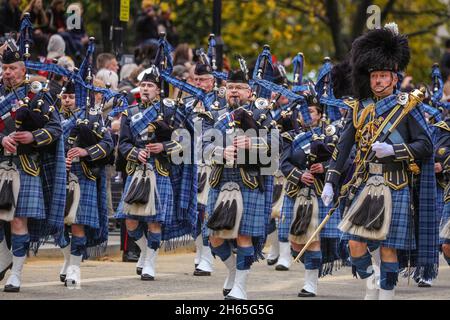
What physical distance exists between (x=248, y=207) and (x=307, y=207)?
53.6 inches

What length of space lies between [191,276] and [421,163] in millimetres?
3718

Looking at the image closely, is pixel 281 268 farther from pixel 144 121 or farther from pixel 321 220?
pixel 144 121

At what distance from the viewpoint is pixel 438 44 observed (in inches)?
1378

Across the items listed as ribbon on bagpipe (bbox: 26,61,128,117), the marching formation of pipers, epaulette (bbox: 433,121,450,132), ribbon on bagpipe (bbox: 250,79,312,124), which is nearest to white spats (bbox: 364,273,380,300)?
the marching formation of pipers

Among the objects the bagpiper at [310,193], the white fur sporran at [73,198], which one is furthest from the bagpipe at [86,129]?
the bagpiper at [310,193]

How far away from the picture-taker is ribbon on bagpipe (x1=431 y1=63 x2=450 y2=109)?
13977mm

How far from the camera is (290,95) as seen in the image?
12.2 metres

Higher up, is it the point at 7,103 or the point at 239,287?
the point at 7,103

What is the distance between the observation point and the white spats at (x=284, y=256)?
47.1 feet

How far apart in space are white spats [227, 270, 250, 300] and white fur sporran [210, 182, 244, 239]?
31 cm

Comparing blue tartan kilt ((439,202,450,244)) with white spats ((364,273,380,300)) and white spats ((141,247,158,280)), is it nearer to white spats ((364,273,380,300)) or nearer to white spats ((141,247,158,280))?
white spats ((364,273,380,300))

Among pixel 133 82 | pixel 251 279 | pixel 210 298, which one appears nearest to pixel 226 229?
pixel 210 298

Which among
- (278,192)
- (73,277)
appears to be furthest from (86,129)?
(278,192)

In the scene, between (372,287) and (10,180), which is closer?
(372,287)
